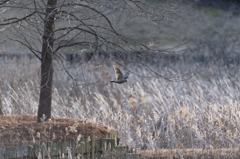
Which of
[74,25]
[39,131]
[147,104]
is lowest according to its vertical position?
[39,131]

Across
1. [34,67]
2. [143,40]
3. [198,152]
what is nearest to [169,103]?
[198,152]

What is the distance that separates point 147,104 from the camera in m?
7.08

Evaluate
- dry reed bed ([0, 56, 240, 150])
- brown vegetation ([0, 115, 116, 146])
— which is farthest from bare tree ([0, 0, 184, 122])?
dry reed bed ([0, 56, 240, 150])

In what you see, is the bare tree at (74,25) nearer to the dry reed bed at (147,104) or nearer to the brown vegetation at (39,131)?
the brown vegetation at (39,131)

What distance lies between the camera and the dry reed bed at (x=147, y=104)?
519cm

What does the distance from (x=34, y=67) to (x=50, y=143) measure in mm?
6215

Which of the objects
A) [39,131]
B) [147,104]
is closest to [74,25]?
[39,131]

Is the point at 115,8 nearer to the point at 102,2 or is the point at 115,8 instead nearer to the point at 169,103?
the point at 102,2

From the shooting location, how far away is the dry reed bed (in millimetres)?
5188

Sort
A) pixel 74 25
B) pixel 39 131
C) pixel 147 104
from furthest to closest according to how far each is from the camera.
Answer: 1. pixel 147 104
2. pixel 74 25
3. pixel 39 131

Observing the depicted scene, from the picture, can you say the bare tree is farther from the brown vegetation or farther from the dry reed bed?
the dry reed bed

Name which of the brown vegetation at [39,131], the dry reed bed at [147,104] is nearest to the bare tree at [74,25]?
the brown vegetation at [39,131]

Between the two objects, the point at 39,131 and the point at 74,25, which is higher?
the point at 74,25

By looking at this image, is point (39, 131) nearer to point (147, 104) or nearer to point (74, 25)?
point (74, 25)
